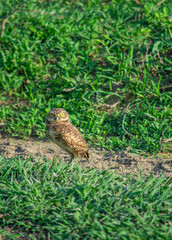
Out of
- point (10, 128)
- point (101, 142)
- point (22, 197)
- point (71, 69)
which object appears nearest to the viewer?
point (22, 197)

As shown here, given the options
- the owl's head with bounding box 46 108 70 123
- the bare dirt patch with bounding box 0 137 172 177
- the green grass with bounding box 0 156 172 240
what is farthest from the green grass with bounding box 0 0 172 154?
the green grass with bounding box 0 156 172 240

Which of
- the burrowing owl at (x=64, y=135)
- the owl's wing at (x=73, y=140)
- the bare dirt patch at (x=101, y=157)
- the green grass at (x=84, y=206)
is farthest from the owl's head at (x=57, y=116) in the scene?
the green grass at (x=84, y=206)

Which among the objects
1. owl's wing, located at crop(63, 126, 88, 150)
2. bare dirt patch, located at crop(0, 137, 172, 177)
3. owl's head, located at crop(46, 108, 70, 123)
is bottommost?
bare dirt patch, located at crop(0, 137, 172, 177)

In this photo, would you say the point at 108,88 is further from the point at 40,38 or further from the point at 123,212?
the point at 123,212

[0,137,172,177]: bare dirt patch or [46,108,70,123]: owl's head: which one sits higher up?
[46,108,70,123]: owl's head

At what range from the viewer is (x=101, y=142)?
197 inches

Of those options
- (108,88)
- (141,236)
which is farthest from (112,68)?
(141,236)

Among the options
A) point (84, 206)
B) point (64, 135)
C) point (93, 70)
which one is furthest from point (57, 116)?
point (93, 70)

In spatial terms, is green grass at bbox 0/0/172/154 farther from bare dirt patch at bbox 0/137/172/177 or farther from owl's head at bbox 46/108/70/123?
owl's head at bbox 46/108/70/123

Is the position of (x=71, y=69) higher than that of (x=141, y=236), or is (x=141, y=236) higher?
(x=71, y=69)

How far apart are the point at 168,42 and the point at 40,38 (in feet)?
8.03

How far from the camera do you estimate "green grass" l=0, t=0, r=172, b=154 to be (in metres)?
5.27

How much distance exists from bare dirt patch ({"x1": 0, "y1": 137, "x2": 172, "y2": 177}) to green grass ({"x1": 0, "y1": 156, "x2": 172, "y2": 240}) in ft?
1.43

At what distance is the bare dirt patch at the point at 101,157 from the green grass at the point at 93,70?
0.64ft
